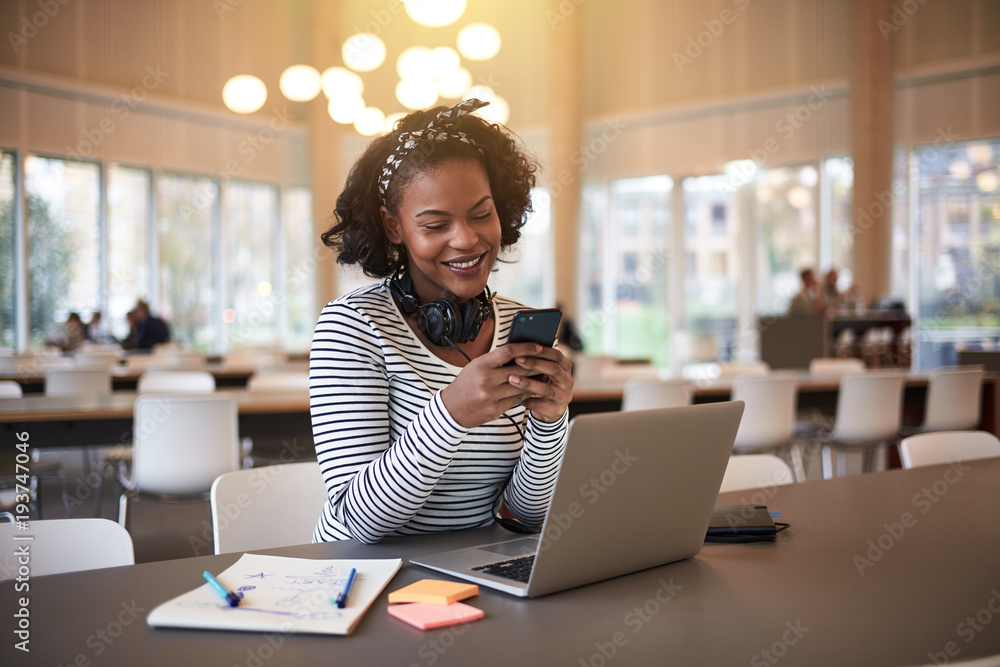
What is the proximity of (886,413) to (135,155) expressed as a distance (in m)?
8.88

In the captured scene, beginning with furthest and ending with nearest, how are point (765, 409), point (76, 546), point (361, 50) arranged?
point (361, 50) → point (765, 409) → point (76, 546)

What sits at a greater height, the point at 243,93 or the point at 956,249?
the point at 243,93

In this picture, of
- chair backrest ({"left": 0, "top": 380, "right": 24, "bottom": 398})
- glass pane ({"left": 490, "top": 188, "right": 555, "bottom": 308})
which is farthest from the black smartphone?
glass pane ({"left": 490, "top": 188, "right": 555, "bottom": 308})

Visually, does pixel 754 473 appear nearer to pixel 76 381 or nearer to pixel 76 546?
pixel 76 546

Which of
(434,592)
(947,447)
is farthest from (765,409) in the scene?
(434,592)

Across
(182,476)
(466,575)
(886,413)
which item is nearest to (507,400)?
(466,575)

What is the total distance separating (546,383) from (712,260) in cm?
1015

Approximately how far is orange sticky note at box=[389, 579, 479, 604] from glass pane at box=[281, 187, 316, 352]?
1079cm

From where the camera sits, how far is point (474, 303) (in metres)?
1.58

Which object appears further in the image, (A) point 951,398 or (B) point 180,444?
(A) point 951,398

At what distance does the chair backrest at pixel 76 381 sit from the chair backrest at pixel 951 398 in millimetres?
4692

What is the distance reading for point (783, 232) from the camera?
1040cm

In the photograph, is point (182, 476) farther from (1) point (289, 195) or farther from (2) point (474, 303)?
(1) point (289, 195)

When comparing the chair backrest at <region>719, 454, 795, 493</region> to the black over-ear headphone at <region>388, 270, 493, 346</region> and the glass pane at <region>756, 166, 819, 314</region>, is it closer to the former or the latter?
the black over-ear headphone at <region>388, 270, 493, 346</region>
